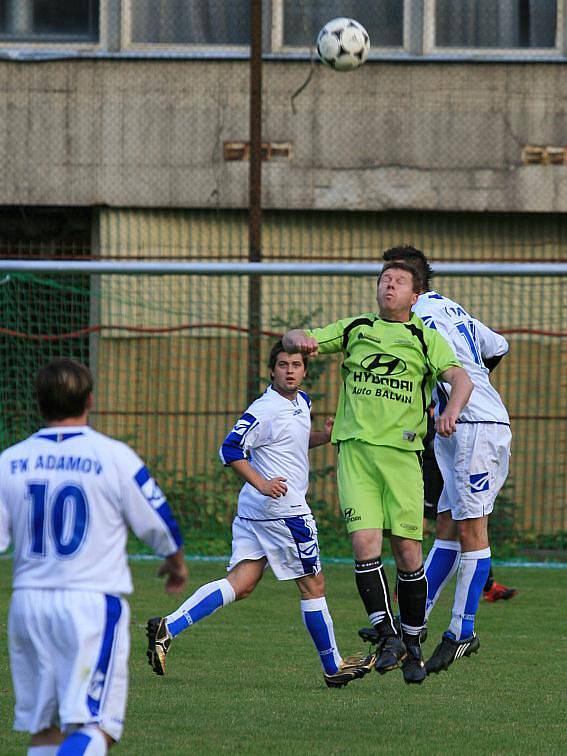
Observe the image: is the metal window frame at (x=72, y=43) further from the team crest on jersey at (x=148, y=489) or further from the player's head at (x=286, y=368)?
the team crest on jersey at (x=148, y=489)

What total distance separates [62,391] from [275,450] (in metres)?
2.95

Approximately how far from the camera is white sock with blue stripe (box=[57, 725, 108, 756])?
3.90 meters

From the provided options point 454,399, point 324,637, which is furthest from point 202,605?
point 454,399

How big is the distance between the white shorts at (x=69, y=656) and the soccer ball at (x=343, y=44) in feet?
28.4

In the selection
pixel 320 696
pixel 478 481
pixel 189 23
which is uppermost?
pixel 189 23

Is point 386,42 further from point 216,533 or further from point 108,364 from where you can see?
point 216,533

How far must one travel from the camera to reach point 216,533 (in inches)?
480

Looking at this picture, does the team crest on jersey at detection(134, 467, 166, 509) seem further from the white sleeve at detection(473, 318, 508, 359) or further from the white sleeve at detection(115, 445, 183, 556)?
the white sleeve at detection(473, 318, 508, 359)

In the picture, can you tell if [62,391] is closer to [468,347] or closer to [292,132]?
[468,347]

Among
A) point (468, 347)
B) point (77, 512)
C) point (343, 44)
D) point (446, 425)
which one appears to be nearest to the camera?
point (77, 512)

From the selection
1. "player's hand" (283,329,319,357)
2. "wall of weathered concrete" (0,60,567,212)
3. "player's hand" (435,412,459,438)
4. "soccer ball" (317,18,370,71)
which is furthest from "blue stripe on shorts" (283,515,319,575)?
"wall of weathered concrete" (0,60,567,212)

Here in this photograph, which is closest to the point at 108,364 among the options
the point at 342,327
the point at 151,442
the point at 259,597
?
the point at 151,442

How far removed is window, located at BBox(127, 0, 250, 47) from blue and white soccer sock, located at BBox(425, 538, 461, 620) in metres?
8.20

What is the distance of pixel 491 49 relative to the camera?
1427 cm
